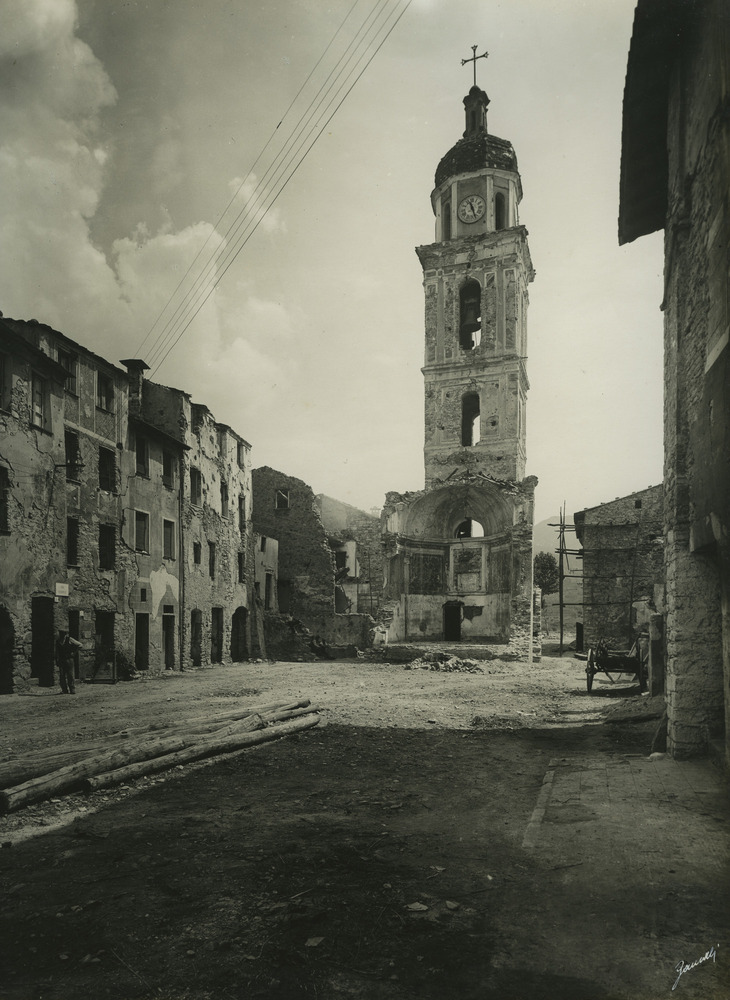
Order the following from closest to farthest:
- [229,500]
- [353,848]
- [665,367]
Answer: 1. [353,848]
2. [665,367]
3. [229,500]

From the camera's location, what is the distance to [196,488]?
1105 inches

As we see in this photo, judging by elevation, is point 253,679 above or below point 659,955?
below

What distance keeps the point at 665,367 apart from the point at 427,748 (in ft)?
21.5

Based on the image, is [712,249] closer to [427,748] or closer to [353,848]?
[353,848]

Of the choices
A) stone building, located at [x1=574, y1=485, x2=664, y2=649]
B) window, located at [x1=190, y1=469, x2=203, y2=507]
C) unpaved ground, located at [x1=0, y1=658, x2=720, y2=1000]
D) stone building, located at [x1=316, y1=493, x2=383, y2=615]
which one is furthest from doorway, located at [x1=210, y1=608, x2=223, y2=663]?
unpaved ground, located at [x1=0, y1=658, x2=720, y2=1000]

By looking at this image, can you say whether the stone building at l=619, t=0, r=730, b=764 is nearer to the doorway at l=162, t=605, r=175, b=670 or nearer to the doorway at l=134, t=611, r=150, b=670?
the doorway at l=134, t=611, r=150, b=670

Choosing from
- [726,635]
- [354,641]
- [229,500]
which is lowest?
[354,641]

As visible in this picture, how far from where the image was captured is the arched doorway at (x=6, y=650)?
1706cm

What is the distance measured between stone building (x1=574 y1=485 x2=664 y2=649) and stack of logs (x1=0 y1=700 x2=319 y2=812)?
25.8 meters

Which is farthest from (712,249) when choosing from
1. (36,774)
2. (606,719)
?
(36,774)

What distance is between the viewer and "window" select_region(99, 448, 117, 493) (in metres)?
21.9

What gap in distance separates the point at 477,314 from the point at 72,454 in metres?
23.0

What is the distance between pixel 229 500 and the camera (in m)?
30.9

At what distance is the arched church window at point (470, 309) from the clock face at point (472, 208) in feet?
10.9
